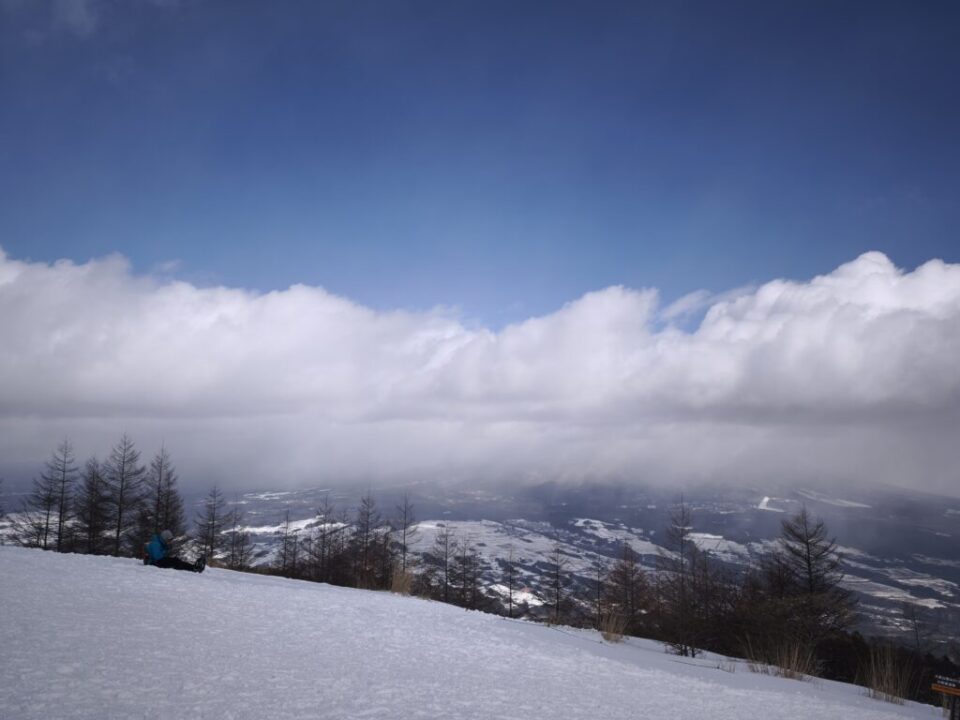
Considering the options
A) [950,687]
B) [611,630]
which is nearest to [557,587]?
[611,630]

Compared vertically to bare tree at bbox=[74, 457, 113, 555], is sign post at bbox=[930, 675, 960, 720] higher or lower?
higher

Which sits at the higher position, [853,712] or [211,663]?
[211,663]

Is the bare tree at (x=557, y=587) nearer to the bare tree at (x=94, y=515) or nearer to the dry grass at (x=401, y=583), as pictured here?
the dry grass at (x=401, y=583)

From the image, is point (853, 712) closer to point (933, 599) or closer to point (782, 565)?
point (782, 565)

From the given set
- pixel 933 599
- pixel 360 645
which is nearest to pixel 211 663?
pixel 360 645

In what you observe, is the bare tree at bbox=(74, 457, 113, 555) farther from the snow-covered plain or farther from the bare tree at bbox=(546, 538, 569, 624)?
the snow-covered plain

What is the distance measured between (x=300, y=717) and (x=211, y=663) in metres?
1.42

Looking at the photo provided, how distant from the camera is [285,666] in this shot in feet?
15.9

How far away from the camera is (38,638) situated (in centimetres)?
453

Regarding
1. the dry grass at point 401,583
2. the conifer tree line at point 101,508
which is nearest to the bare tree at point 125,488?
the conifer tree line at point 101,508

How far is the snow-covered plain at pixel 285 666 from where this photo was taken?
147 inches

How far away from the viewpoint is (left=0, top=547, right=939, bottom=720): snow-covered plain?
147 inches

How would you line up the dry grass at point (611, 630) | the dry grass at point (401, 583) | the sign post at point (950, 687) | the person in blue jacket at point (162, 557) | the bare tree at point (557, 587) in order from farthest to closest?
1. the bare tree at point (557, 587)
2. the dry grass at point (401, 583)
3. the dry grass at point (611, 630)
4. the person in blue jacket at point (162, 557)
5. the sign post at point (950, 687)

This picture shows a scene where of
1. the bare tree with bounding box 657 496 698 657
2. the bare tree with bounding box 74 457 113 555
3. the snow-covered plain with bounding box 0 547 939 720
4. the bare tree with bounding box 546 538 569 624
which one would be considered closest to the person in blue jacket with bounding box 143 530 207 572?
the snow-covered plain with bounding box 0 547 939 720
